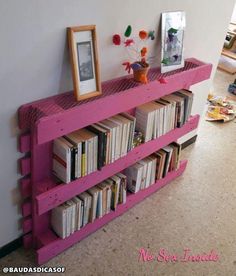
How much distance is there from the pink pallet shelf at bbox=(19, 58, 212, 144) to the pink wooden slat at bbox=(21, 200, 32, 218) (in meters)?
0.43

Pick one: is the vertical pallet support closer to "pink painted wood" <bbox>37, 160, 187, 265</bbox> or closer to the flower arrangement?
"pink painted wood" <bbox>37, 160, 187, 265</bbox>

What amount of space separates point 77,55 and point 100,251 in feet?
3.43

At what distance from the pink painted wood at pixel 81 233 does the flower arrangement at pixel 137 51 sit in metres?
0.77

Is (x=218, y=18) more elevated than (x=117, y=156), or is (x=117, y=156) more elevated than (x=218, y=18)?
(x=218, y=18)

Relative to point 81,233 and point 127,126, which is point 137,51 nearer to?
point 127,126

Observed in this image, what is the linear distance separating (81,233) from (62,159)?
0.52 metres

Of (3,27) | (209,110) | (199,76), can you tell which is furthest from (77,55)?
(209,110)

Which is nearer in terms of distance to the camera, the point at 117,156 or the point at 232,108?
the point at 117,156

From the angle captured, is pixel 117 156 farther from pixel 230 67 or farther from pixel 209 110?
pixel 230 67

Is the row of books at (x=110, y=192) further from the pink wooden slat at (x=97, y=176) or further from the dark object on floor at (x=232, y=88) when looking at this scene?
the dark object on floor at (x=232, y=88)

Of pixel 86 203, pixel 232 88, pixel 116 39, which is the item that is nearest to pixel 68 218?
pixel 86 203

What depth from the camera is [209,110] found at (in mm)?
3246

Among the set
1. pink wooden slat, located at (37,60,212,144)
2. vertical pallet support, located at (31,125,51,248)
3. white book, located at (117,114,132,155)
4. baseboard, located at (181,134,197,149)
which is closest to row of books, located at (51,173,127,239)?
vertical pallet support, located at (31,125,51,248)

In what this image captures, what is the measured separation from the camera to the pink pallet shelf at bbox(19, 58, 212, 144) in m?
1.19
